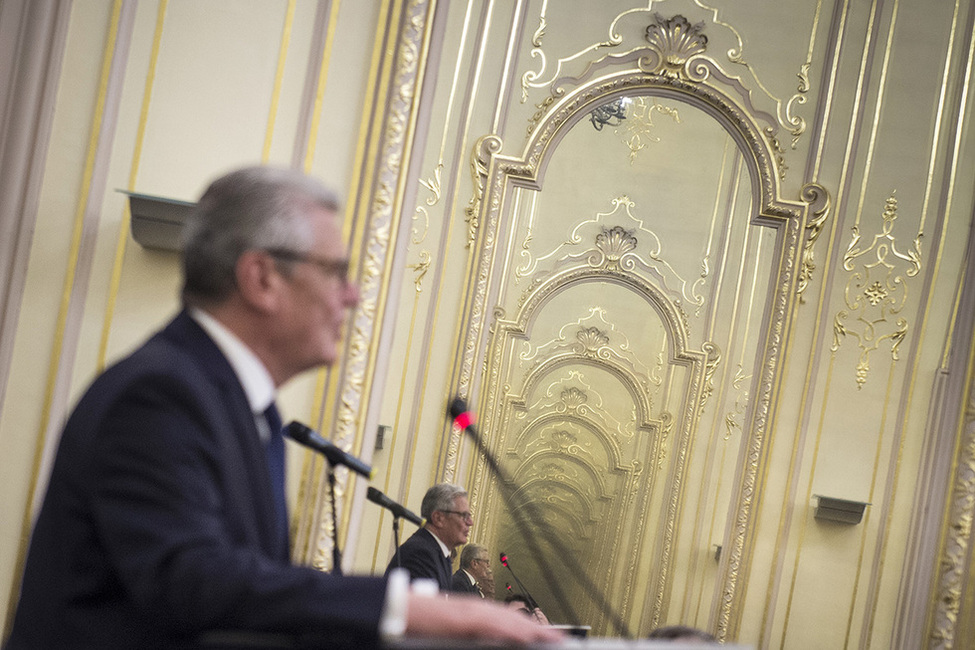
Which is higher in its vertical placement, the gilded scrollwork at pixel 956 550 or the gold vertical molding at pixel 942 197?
the gold vertical molding at pixel 942 197

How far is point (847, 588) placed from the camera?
18.6 feet

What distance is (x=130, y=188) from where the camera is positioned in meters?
2.91

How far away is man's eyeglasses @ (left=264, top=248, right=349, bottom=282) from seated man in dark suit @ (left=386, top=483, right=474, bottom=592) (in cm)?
348

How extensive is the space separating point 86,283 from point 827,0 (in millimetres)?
4999

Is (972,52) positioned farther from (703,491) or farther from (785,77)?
(703,491)

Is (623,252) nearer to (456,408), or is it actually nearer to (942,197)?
(942,197)

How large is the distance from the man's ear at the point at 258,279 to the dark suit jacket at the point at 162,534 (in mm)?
104

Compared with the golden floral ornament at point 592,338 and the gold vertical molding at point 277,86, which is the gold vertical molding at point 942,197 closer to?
the golden floral ornament at point 592,338

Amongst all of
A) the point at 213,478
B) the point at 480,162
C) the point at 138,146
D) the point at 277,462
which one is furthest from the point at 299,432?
the point at 480,162

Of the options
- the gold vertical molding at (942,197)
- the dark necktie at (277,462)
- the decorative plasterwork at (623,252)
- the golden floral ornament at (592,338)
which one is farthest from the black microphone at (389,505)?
the golden floral ornament at (592,338)

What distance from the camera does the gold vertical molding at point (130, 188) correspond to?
2.89 metres

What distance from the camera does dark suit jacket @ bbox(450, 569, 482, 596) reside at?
5.57 m

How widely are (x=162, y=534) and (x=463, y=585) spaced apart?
483cm

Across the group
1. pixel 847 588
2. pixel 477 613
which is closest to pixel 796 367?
pixel 847 588
